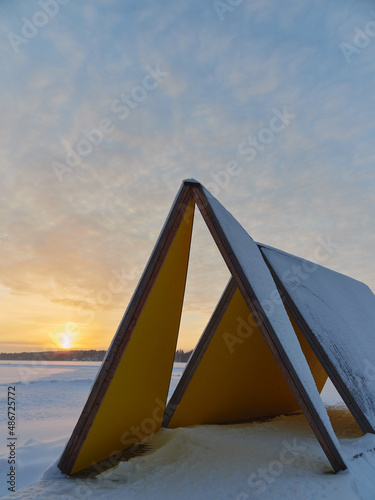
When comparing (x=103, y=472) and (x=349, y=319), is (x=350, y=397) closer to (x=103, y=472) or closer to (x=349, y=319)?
(x=349, y=319)

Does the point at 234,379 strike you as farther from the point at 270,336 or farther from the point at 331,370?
the point at 270,336

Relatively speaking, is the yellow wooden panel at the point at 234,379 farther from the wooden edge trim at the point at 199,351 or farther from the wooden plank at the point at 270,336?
the wooden plank at the point at 270,336

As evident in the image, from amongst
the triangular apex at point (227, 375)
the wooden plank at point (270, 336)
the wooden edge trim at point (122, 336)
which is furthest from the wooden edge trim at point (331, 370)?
the wooden edge trim at point (122, 336)

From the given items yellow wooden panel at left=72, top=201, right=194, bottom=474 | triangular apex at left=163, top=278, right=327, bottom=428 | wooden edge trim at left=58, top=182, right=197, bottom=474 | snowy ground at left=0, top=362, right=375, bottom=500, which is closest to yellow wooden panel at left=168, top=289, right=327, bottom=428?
triangular apex at left=163, top=278, right=327, bottom=428

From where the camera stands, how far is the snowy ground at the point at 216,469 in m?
3.55

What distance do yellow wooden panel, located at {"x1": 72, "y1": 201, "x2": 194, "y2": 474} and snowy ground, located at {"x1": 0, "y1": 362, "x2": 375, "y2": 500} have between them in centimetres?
39

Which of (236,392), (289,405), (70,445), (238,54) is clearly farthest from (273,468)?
(238,54)

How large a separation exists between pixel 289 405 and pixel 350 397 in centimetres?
385

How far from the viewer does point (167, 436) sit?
563 cm

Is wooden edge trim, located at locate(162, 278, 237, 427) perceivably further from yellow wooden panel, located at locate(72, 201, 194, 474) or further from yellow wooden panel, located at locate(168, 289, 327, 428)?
yellow wooden panel, located at locate(72, 201, 194, 474)

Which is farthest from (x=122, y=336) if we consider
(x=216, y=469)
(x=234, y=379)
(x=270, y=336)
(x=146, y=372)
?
(x=234, y=379)

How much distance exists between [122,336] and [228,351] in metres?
3.37

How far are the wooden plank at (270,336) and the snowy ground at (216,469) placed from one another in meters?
0.35

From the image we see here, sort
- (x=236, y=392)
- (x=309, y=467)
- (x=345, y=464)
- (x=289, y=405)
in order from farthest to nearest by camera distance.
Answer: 1. (x=289, y=405)
2. (x=236, y=392)
3. (x=309, y=467)
4. (x=345, y=464)
